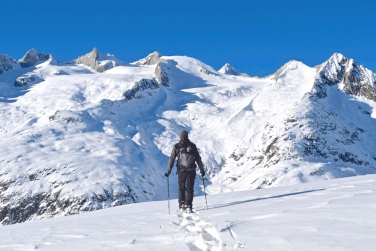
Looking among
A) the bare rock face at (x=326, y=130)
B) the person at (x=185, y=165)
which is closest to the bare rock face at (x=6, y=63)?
the bare rock face at (x=326, y=130)

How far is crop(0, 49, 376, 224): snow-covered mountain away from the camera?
201 ft

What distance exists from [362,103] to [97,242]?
377 ft

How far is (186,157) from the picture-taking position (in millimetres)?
9312

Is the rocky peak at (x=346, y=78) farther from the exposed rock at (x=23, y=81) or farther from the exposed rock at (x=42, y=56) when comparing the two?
the exposed rock at (x=42, y=56)

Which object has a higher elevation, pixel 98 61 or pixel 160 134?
pixel 98 61

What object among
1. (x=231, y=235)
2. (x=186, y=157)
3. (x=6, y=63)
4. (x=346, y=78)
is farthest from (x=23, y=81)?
(x=231, y=235)

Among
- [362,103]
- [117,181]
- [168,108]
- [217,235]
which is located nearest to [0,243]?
[217,235]

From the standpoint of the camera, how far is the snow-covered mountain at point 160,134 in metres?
61.3

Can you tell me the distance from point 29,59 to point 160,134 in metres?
128

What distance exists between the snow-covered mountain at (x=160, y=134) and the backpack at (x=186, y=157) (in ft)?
169

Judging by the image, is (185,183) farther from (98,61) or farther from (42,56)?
(42,56)

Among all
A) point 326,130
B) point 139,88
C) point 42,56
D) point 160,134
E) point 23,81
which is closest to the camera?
point 326,130

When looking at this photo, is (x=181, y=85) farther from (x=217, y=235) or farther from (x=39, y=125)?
(x=217, y=235)

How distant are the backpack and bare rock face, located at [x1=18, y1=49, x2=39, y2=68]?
190m
